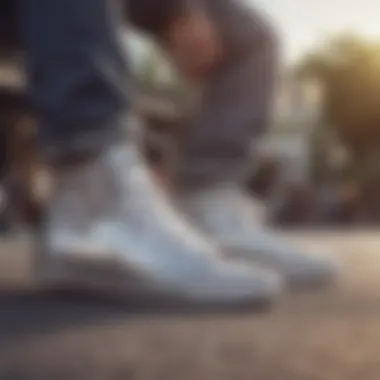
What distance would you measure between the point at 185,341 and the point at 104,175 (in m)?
0.23

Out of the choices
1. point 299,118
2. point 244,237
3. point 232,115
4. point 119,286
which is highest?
point 299,118

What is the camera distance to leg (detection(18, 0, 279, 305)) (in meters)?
0.87

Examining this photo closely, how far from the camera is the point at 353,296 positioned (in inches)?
39.4

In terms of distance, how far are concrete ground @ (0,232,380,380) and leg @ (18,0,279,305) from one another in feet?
0.10

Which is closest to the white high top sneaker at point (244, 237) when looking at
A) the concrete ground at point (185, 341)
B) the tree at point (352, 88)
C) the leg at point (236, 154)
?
the leg at point (236, 154)

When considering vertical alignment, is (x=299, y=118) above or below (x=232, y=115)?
above

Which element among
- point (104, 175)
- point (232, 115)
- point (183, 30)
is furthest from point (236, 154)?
point (104, 175)

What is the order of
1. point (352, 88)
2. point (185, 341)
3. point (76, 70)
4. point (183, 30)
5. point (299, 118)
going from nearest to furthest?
point (185, 341), point (76, 70), point (183, 30), point (352, 88), point (299, 118)

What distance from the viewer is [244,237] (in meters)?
1.13

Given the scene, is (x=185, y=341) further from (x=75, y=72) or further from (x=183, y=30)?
(x=183, y=30)

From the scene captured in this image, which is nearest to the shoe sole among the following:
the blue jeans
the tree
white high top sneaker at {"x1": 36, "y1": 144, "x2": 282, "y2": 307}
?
white high top sneaker at {"x1": 36, "y1": 144, "x2": 282, "y2": 307}

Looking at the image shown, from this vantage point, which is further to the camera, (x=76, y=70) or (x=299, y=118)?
(x=299, y=118)

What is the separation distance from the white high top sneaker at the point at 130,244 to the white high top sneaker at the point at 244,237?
21 cm

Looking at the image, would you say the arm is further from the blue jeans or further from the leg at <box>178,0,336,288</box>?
the blue jeans
